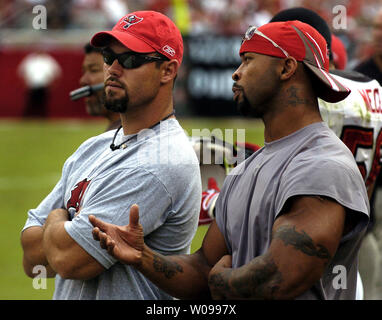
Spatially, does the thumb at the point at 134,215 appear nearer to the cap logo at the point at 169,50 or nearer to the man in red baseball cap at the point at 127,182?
the man in red baseball cap at the point at 127,182

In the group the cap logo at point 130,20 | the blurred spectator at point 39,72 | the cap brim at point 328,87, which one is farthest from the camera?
the blurred spectator at point 39,72

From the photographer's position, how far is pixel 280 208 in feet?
9.15

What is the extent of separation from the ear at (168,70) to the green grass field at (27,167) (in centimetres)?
220

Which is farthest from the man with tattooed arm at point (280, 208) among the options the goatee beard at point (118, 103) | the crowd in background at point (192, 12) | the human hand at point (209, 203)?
the crowd in background at point (192, 12)

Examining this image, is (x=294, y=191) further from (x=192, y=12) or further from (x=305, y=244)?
(x=192, y=12)

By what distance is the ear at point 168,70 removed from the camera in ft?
11.7

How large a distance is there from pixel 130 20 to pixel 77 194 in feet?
2.73

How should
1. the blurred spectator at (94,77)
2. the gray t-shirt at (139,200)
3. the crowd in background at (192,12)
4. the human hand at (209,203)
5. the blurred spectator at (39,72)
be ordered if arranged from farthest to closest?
the blurred spectator at (39,72) → the crowd in background at (192,12) → the blurred spectator at (94,77) → the human hand at (209,203) → the gray t-shirt at (139,200)

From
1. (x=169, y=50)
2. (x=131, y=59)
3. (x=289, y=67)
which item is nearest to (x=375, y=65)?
(x=169, y=50)

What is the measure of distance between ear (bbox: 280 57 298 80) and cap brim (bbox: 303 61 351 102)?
50 millimetres

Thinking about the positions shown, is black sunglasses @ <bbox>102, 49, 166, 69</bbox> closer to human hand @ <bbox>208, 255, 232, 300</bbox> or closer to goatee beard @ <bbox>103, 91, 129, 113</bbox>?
goatee beard @ <bbox>103, 91, 129, 113</bbox>

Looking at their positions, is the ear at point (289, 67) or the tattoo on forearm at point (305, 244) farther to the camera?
the ear at point (289, 67)

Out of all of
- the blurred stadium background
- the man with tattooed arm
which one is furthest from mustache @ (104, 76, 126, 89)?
the blurred stadium background
